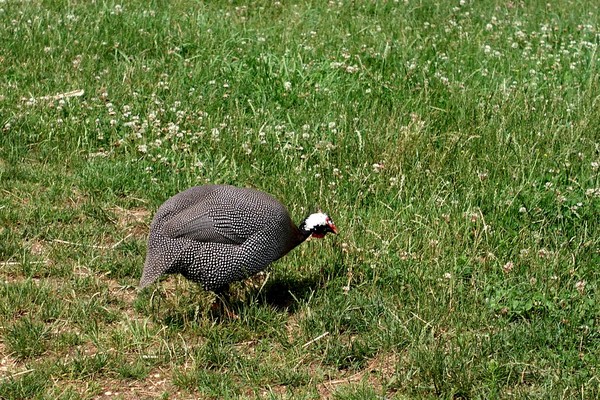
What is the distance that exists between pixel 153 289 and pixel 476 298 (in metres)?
1.84

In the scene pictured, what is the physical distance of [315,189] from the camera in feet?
22.1

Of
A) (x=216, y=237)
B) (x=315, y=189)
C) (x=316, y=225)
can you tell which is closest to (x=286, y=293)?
(x=316, y=225)

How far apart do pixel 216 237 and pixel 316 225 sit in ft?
2.24

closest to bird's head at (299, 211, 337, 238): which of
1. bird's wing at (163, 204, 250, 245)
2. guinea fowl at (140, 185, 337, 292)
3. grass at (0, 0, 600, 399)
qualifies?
guinea fowl at (140, 185, 337, 292)

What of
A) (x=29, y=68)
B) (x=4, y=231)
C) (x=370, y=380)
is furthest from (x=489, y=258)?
(x=29, y=68)

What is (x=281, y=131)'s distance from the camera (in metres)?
7.48

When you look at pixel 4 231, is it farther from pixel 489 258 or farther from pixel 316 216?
pixel 489 258

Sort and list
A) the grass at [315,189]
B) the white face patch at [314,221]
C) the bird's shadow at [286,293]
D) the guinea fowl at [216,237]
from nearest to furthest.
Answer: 1. the grass at [315,189]
2. the guinea fowl at [216,237]
3. the bird's shadow at [286,293]
4. the white face patch at [314,221]

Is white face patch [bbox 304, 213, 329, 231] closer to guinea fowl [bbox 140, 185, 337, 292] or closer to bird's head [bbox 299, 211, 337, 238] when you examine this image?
bird's head [bbox 299, 211, 337, 238]

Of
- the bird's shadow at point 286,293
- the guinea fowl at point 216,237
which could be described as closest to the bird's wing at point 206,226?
the guinea fowl at point 216,237

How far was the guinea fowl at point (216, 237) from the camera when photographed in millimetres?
5375

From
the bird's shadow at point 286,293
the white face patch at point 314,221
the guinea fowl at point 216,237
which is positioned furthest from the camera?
the white face patch at point 314,221

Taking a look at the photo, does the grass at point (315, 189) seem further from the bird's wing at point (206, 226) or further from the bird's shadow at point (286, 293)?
the bird's wing at point (206, 226)

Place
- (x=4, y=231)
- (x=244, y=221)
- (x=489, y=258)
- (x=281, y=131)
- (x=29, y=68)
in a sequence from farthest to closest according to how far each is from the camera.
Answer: (x=29, y=68) → (x=281, y=131) → (x=4, y=231) → (x=489, y=258) → (x=244, y=221)
